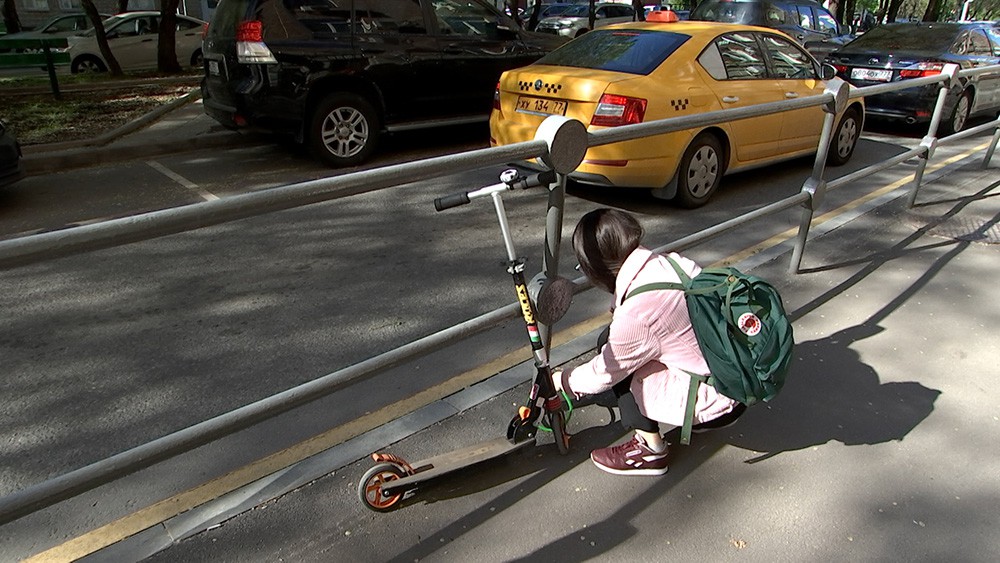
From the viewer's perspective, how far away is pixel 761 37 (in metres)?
7.02

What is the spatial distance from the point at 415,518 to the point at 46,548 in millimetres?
1202

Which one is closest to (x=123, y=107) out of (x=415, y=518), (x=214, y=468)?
(x=214, y=468)

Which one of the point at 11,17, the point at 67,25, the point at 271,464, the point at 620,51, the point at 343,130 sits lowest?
the point at 271,464

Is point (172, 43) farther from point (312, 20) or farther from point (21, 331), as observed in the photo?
point (21, 331)

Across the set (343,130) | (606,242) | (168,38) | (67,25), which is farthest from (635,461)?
(67,25)

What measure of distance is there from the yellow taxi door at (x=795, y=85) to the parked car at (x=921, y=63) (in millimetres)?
2965

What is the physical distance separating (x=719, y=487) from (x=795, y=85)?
18.2 feet

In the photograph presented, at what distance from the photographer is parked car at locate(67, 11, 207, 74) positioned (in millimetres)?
17266

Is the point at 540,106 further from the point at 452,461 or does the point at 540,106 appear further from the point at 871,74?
the point at 871,74

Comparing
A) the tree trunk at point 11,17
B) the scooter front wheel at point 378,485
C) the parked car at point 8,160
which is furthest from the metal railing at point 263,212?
the tree trunk at point 11,17

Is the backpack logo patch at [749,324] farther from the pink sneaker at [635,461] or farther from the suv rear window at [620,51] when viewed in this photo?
the suv rear window at [620,51]

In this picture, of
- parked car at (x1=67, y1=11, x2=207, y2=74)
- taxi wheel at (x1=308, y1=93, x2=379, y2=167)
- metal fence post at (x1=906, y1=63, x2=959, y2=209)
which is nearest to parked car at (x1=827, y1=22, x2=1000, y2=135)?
metal fence post at (x1=906, y1=63, x2=959, y2=209)

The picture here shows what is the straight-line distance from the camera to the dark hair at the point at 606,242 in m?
2.37

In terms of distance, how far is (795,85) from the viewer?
705 cm
